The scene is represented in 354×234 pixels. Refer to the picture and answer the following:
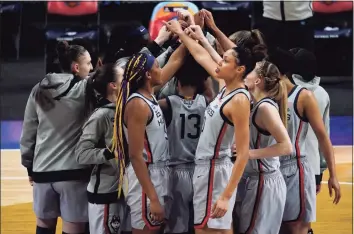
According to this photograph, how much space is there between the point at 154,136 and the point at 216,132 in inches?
13.7

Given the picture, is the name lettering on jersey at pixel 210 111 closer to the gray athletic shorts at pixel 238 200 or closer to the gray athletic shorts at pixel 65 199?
the gray athletic shorts at pixel 238 200

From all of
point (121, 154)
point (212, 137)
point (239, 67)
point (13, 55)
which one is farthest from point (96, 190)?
point (13, 55)

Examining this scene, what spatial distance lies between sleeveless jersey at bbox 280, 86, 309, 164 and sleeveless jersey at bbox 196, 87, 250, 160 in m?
0.62

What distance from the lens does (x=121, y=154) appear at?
4.98 m

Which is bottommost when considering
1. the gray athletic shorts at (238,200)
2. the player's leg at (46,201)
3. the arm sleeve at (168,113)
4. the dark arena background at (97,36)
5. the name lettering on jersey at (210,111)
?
the dark arena background at (97,36)

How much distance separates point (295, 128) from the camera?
5.46 metres

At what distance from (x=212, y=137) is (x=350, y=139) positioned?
20.4 feet

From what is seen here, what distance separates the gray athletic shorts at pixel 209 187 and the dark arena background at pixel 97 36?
18.9 ft

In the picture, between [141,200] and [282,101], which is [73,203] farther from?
[282,101]

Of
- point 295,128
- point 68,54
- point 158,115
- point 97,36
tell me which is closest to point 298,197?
point 295,128

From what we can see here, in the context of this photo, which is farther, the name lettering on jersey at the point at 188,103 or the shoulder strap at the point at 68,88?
the shoulder strap at the point at 68,88

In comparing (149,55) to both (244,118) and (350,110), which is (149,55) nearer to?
(244,118)

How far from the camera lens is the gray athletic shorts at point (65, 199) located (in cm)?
561

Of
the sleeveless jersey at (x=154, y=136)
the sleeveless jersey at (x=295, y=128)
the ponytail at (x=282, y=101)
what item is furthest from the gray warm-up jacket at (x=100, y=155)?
the sleeveless jersey at (x=295, y=128)
